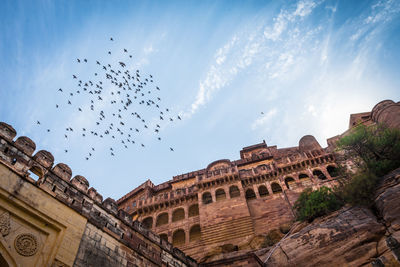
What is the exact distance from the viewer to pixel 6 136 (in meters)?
11.3

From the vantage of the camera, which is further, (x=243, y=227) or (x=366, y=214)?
(x=243, y=227)

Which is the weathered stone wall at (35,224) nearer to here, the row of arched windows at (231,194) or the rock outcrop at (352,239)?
the rock outcrop at (352,239)

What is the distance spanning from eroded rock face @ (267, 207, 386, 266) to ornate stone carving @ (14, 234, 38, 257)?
1071 cm

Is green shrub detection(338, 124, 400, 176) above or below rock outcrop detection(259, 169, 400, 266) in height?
above

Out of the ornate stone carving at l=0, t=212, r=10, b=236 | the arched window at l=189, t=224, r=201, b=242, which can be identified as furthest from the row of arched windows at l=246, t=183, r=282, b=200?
the ornate stone carving at l=0, t=212, r=10, b=236

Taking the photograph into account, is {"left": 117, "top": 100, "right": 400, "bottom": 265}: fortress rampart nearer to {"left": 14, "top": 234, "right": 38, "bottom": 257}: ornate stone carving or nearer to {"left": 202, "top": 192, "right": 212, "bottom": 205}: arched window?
{"left": 202, "top": 192, "right": 212, "bottom": 205}: arched window

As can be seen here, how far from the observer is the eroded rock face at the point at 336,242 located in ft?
43.3

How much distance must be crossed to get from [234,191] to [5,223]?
73.1 feet

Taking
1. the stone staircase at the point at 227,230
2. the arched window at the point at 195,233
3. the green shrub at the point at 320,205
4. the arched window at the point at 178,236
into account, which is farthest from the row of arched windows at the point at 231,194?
the green shrub at the point at 320,205

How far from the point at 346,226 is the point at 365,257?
174 cm

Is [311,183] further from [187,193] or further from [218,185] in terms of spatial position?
[187,193]

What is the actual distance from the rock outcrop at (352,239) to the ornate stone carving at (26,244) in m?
10.7

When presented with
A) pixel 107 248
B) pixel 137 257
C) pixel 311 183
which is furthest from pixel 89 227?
pixel 311 183

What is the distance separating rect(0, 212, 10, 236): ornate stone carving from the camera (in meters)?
9.45
